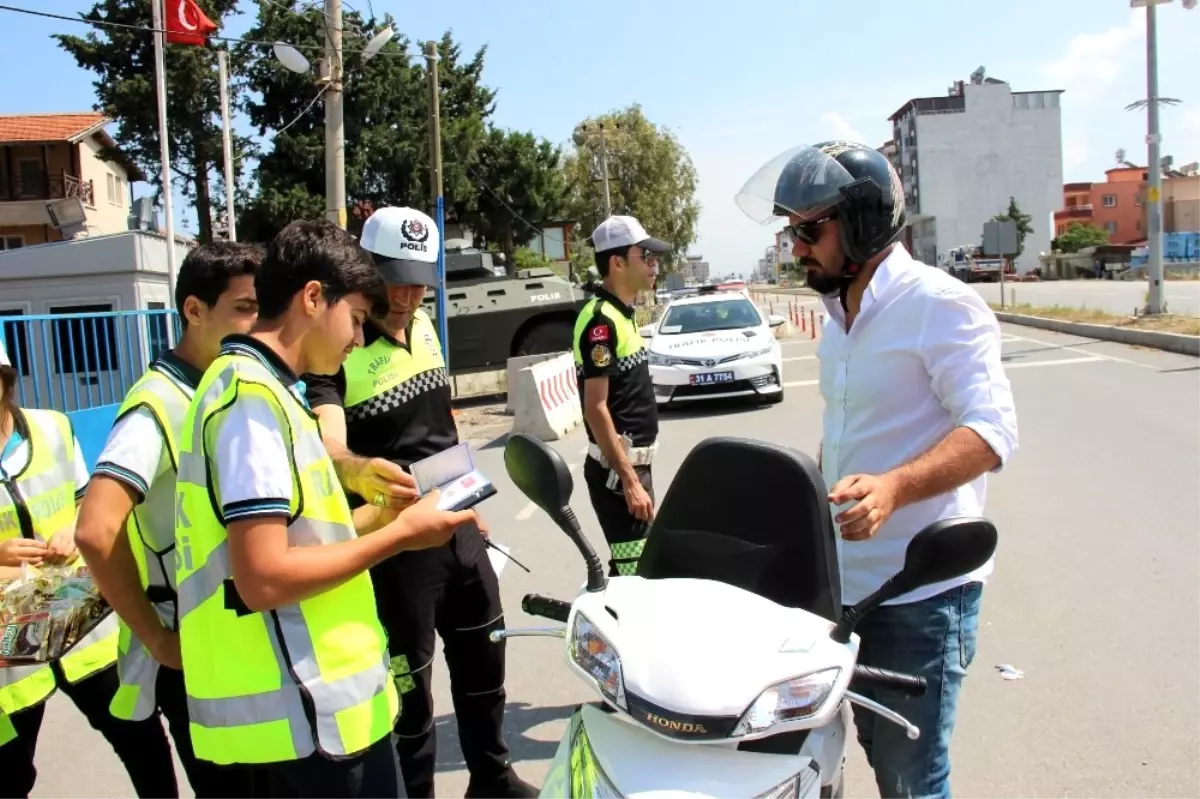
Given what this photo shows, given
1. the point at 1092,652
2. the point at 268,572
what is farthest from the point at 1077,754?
the point at 268,572

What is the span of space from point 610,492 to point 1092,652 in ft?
7.07

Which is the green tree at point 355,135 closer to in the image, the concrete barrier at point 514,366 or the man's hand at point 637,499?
the concrete barrier at point 514,366

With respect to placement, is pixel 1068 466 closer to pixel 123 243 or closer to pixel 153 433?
pixel 153 433

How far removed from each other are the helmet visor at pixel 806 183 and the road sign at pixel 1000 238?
25.0m

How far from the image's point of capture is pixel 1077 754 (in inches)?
134

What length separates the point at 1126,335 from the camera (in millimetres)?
17484

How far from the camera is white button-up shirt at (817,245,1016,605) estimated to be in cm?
213

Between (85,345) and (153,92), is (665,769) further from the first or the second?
(153,92)

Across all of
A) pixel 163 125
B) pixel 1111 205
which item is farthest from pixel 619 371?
pixel 1111 205

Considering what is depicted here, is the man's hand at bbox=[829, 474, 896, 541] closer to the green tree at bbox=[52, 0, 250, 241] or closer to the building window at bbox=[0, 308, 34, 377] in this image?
the building window at bbox=[0, 308, 34, 377]

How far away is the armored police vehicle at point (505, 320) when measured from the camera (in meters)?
16.0

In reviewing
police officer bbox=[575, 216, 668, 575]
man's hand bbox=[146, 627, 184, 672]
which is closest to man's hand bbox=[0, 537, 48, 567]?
man's hand bbox=[146, 627, 184, 672]

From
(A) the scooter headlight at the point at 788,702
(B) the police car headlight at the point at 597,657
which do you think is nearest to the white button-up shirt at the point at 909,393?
(A) the scooter headlight at the point at 788,702

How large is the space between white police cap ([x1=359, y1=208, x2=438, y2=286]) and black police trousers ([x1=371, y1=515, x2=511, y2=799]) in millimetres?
792
